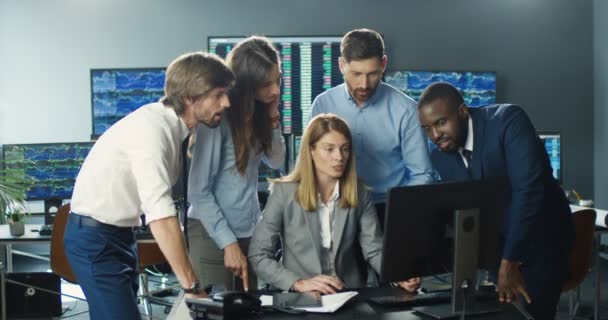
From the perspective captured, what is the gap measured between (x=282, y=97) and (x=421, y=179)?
3.50m

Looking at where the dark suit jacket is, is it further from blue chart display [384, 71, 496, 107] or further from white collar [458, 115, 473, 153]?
blue chart display [384, 71, 496, 107]

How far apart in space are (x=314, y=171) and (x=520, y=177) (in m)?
0.74

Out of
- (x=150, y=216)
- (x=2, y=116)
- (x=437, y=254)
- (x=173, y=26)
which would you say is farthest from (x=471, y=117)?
(x=2, y=116)

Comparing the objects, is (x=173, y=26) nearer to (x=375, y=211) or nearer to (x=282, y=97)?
(x=282, y=97)

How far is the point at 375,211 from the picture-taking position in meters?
2.80

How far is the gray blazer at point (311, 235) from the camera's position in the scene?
106 inches

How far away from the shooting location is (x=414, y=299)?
2238 millimetres

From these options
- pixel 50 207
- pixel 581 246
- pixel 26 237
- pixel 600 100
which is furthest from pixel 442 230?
pixel 600 100

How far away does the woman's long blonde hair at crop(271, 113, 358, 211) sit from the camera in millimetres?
2734

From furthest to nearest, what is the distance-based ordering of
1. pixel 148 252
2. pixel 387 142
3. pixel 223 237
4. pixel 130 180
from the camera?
1. pixel 148 252
2. pixel 387 142
3. pixel 223 237
4. pixel 130 180

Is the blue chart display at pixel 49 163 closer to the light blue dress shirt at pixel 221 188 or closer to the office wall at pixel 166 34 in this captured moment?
the office wall at pixel 166 34

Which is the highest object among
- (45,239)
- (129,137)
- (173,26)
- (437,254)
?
(173,26)

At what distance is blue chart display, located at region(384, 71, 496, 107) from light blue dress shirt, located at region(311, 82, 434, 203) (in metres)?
3.41

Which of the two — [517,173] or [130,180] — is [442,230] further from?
[130,180]
